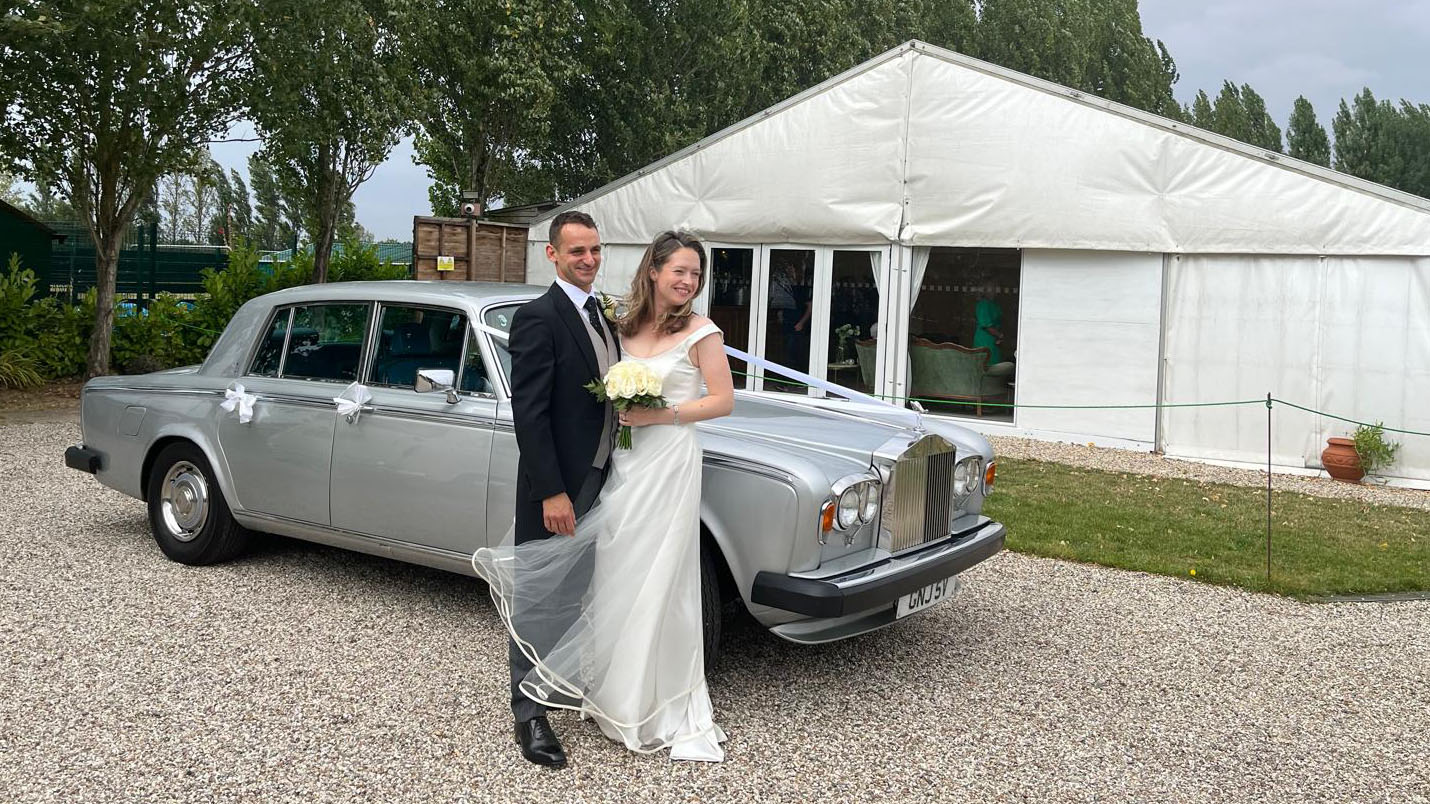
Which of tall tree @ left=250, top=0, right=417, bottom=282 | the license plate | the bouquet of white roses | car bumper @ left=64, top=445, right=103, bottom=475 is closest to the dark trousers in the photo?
the bouquet of white roses

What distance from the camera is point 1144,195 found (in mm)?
12602

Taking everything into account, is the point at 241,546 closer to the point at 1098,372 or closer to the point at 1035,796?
the point at 1035,796

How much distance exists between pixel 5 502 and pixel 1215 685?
8.26 m

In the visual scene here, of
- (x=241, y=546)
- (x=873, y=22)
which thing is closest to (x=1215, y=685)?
(x=241, y=546)

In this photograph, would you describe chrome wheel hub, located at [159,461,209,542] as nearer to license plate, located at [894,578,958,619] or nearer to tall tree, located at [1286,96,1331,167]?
license plate, located at [894,578,958,619]

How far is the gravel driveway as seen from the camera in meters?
4.17

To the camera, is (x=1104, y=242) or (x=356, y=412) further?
(x=1104, y=242)

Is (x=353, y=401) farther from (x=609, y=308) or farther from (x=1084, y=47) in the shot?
(x=1084, y=47)

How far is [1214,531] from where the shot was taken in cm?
884

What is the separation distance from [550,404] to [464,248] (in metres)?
12.9

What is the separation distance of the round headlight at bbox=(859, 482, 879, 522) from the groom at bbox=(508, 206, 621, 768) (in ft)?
3.67

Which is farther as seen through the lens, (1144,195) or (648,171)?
(648,171)

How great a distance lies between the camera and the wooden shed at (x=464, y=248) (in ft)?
53.3

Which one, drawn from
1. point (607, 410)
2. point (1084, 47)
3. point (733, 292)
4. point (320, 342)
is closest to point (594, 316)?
point (607, 410)
